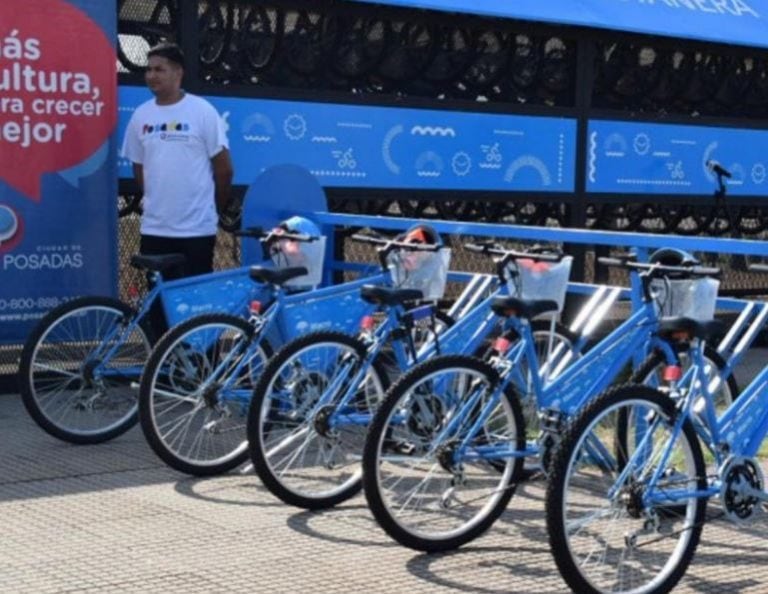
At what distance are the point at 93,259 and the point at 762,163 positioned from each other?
6.35 metres

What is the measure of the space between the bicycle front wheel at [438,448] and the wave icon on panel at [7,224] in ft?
12.6

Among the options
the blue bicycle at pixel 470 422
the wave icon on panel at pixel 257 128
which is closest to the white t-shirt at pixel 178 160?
the wave icon on panel at pixel 257 128

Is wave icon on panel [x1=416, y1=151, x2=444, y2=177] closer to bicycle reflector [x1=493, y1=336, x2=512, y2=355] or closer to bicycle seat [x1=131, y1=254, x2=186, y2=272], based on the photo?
bicycle seat [x1=131, y1=254, x2=186, y2=272]

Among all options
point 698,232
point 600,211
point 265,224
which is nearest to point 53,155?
point 265,224

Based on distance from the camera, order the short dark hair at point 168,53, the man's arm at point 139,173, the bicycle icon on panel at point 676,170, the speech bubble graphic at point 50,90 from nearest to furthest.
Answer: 1. the short dark hair at point 168,53
2. the speech bubble graphic at point 50,90
3. the man's arm at point 139,173
4. the bicycle icon on panel at point 676,170

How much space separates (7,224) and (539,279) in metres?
3.74

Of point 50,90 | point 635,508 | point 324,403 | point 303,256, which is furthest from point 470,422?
point 50,90

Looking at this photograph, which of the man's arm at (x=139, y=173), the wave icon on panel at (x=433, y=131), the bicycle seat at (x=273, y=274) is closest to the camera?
the bicycle seat at (x=273, y=274)

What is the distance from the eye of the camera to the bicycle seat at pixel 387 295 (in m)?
6.26

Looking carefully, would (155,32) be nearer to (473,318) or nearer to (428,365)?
(473,318)

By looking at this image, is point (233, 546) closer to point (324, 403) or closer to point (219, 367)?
point (324, 403)

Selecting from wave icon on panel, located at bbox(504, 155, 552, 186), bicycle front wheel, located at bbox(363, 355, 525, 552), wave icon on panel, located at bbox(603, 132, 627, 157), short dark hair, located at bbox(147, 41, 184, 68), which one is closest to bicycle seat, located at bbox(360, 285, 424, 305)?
bicycle front wheel, located at bbox(363, 355, 525, 552)

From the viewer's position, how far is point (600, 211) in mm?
12492

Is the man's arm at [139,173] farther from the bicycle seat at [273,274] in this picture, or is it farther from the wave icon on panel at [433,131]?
the wave icon on panel at [433,131]
